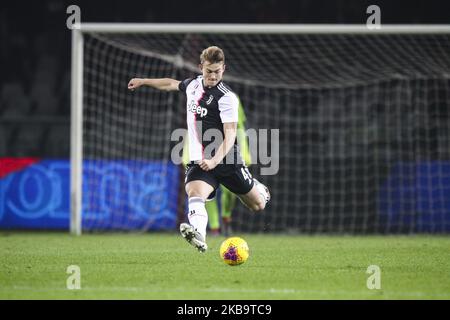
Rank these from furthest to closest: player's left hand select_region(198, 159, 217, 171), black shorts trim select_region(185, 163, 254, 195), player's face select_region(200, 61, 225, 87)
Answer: black shorts trim select_region(185, 163, 254, 195)
player's face select_region(200, 61, 225, 87)
player's left hand select_region(198, 159, 217, 171)

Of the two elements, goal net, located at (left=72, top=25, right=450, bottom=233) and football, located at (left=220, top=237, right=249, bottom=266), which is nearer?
football, located at (left=220, top=237, right=249, bottom=266)

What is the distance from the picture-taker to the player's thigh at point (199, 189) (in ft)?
27.4

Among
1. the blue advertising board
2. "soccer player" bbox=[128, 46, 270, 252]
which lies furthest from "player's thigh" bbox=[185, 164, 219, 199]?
the blue advertising board

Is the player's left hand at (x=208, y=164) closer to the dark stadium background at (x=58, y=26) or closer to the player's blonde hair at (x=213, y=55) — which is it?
the player's blonde hair at (x=213, y=55)

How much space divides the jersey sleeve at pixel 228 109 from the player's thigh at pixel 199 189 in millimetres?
620

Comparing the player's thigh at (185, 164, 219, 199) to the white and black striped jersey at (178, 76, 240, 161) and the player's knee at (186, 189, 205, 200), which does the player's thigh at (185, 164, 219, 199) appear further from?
the white and black striped jersey at (178, 76, 240, 161)

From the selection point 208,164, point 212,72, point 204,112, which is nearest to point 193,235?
point 208,164

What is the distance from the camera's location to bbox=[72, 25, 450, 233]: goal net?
44.8ft

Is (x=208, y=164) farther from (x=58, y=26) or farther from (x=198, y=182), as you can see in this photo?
(x=58, y=26)

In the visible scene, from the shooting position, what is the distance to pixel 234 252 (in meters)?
7.91

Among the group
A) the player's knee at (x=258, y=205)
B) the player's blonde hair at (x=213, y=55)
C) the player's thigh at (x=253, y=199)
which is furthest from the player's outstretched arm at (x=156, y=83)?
the player's knee at (x=258, y=205)
